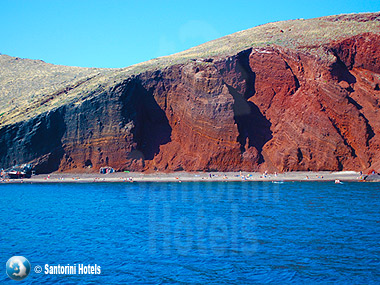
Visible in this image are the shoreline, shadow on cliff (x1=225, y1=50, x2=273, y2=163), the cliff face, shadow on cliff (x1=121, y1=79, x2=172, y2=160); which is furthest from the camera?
shadow on cliff (x1=121, y1=79, x2=172, y2=160)

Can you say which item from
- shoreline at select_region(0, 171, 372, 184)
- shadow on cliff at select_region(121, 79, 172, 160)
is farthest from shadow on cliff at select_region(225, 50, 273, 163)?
shadow on cliff at select_region(121, 79, 172, 160)

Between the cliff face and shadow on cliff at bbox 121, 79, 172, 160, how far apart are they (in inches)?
9.1

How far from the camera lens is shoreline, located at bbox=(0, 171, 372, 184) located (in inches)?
2689

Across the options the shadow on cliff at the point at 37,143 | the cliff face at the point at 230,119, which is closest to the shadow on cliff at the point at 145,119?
the cliff face at the point at 230,119

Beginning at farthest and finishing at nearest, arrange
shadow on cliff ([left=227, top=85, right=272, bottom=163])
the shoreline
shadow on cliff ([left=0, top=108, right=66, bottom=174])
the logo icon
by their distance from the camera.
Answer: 1. shadow on cliff ([left=0, top=108, right=66, bottom=174])
2. shadow on cliff ([left=227, top=85, right=272, bottom=163])
3. the shoreline
4. the logo icon

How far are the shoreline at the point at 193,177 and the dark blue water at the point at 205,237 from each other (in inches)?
560

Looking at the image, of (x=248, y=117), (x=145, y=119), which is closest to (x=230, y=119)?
(x=248, y=117)

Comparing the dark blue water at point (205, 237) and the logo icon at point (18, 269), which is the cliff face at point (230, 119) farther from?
the logo icon at point (18, 269)

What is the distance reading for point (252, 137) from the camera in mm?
79812

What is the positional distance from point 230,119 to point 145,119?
71.7 feet

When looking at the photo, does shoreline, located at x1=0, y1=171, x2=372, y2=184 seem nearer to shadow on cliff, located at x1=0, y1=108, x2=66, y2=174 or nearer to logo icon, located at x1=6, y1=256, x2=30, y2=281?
shadow on cliff, located at x1=0, y1=108, x2=66, y2=174

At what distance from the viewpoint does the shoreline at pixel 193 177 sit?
6831cm

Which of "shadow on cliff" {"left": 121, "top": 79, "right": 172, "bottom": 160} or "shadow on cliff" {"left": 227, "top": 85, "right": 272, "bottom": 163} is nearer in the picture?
"shadow on cliff" {"left": 227, "top": 85, "right": 272, "bottom": 163}

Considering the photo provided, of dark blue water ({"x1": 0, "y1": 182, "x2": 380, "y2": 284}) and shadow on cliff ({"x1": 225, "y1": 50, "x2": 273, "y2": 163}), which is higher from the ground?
shadow on cliff ({"x1": 225, "y1": 50, "x2": 273, "y2": 163})
